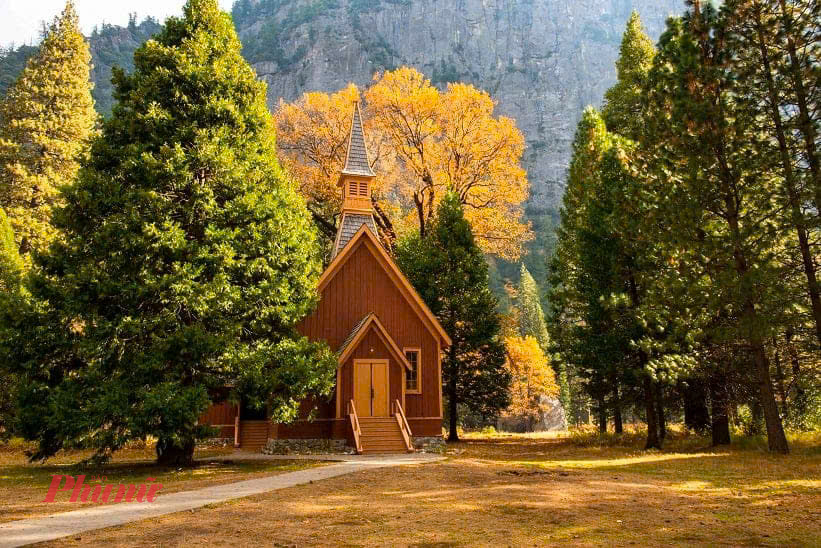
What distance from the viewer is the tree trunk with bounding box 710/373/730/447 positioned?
60.2 ft

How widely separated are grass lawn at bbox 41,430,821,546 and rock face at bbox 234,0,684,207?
116 m

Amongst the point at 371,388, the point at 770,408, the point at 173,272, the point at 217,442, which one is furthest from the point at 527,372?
the point at 173,272

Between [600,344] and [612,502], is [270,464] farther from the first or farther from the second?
[600,344]

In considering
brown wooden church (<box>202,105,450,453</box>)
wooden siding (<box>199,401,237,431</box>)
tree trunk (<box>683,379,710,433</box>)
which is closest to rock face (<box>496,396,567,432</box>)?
tree trunk (<box>683,379,710,433</box>)

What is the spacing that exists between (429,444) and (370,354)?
3979 mm

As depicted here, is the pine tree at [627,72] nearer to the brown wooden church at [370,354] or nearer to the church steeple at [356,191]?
the church steeple at [356,191]

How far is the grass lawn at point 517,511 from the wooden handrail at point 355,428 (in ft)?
18.2

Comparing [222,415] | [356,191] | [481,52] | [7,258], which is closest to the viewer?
[7,258]

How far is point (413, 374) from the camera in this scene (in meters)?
21.7

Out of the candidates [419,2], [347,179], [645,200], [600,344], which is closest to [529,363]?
[600,344]

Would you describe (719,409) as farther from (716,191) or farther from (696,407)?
(716,191)

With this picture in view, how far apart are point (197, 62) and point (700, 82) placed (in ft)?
44.1

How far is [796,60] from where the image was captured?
14.5m

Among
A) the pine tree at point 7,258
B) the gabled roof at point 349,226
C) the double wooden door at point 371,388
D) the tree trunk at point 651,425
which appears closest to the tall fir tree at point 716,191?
the tree trunk at point 651,425
